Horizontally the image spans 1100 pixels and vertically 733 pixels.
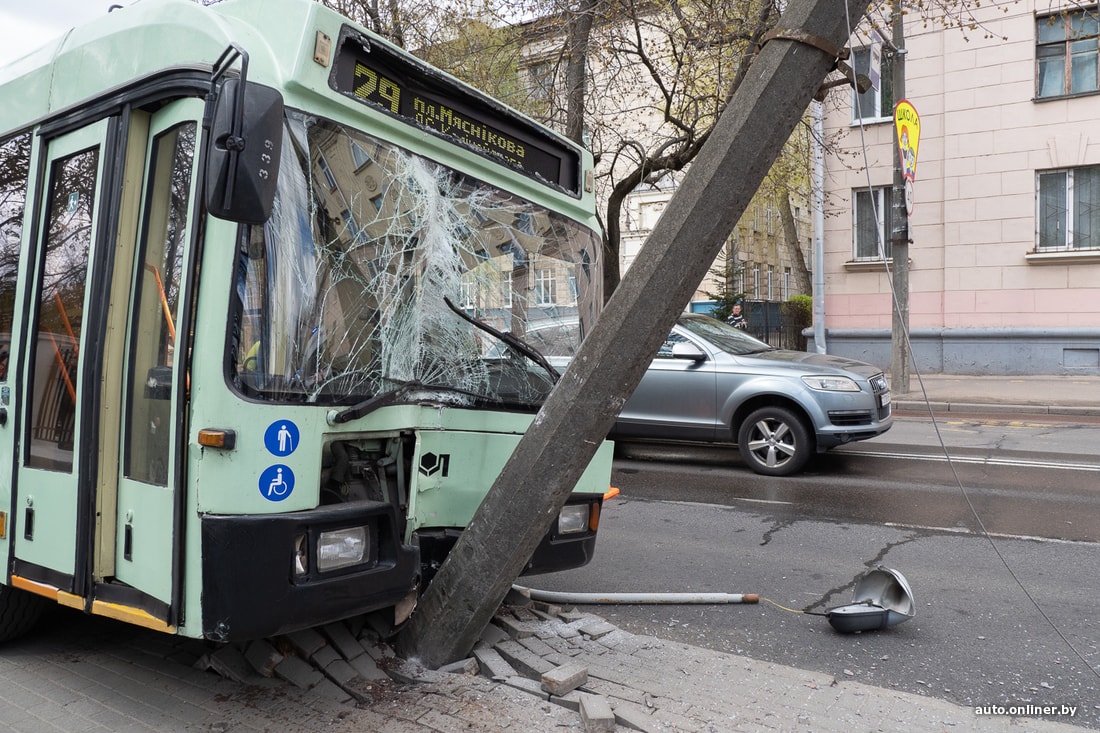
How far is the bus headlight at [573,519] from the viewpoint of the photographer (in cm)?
432

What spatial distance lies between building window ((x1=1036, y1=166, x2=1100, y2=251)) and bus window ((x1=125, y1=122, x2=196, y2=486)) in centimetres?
1974

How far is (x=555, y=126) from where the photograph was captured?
15.9 meters

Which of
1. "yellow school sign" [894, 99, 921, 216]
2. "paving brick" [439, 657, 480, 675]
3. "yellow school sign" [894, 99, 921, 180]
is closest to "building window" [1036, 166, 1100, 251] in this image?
"yellow school sign" [894, 99, 921, 216]

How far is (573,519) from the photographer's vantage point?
14.4 feet

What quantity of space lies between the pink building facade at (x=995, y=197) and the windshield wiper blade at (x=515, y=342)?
1531 cm

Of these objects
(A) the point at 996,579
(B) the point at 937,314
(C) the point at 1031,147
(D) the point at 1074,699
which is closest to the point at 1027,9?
(C) the point at 1031,147

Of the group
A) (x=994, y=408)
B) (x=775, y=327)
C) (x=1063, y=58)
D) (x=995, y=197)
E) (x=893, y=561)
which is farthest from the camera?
(x=775, y=327)

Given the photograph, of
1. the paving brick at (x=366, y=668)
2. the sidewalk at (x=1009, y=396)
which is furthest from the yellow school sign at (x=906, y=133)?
the paving brick at (x=366, y=668)

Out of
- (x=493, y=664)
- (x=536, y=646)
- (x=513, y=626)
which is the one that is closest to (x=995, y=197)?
(x=513, y=626)

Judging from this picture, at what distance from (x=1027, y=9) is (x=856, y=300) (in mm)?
7132

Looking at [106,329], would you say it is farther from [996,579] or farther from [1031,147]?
[1031,147]

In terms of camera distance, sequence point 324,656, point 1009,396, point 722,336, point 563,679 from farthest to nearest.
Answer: point 1009,396 < point 722,336 < point 324,656 < point 563,679

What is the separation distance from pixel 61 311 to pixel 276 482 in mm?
1471

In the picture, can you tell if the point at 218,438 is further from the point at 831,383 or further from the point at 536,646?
the point at 831,383
